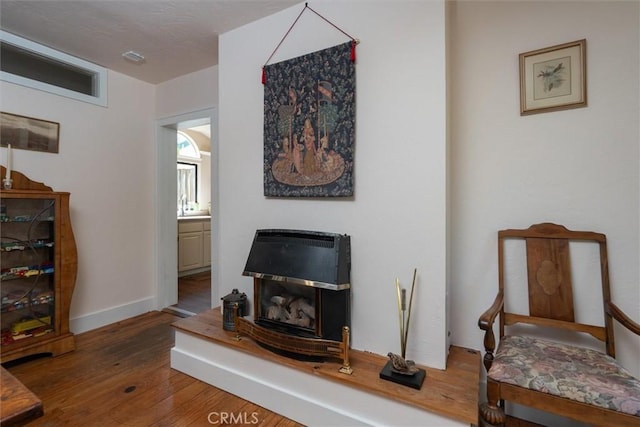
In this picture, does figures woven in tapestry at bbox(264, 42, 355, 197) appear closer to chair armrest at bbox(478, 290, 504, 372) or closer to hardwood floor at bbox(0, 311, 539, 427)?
chair armrest at bbox(478, 290, 504, 372)

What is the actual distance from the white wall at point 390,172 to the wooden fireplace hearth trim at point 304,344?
0.26 m

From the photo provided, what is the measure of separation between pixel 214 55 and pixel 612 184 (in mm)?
3035

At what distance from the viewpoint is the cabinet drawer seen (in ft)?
15.3

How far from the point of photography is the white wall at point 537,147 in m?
1.50

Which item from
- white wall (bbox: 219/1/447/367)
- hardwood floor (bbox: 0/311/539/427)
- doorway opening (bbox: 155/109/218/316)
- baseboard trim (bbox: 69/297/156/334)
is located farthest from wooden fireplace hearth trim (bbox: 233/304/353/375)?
baseboard trim (bbox: 69/297/156/334)

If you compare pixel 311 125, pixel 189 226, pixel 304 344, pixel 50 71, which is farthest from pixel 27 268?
pixel 189 226

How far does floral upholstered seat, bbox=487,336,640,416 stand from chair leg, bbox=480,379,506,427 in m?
0.04

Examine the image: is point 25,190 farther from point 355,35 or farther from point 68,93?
point 355,35

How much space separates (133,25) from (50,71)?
105 cm

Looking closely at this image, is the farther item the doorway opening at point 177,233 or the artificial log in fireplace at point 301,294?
the doorway opening at point 177,233

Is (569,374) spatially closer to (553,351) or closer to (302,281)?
(553,351)

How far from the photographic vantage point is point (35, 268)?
7.62 ft

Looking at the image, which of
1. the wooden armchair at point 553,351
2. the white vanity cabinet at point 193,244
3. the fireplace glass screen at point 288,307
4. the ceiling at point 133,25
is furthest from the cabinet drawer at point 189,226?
the wooden armchair at point 553,351

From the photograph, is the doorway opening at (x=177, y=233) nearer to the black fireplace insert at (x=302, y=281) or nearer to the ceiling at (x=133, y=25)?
the ceiling at (x=133, y=25)
